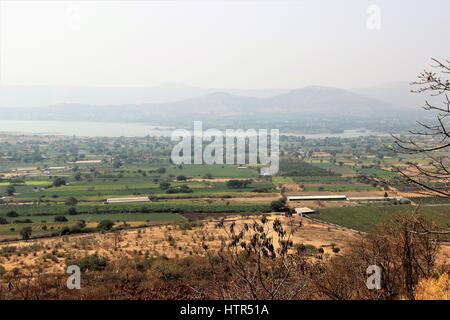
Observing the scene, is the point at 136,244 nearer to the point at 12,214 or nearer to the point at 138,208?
the point at 138,208

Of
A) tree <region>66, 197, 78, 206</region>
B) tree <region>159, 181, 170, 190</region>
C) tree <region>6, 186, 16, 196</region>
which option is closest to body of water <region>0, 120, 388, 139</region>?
tree <region>159, 181, 170, 190</region>

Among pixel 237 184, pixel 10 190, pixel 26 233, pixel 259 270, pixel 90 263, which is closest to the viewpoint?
pixel 259 270

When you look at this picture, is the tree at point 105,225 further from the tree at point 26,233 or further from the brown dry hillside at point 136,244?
the tree at point 26,233

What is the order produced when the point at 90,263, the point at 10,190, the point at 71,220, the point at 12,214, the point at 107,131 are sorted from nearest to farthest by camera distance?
the point at 90,263 < the point at 71,220 < the point at 12,214 < the point at 10,190 < the point at 107,131

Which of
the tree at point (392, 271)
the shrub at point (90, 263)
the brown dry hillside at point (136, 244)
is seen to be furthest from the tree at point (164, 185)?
the tree at point (392, 271)

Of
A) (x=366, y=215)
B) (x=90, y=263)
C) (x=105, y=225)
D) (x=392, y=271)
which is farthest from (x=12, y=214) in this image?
(x=392, y=271)

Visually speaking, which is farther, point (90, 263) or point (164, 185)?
point (164, 185)

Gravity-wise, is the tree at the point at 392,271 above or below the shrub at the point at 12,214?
above

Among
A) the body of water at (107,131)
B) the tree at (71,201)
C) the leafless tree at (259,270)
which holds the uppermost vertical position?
the leafless tree at (259,270)

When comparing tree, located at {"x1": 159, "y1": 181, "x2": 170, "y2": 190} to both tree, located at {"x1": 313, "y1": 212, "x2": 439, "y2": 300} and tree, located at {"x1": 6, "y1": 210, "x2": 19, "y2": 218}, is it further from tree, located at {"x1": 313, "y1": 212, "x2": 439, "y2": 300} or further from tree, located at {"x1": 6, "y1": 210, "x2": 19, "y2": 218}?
tree, located at {"x1": 313, "y1": 212, "x2": 439, "y2": 300}

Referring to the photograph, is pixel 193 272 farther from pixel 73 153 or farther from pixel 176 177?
pixel 73 153

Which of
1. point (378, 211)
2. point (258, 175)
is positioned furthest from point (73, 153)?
point (378, 211)
